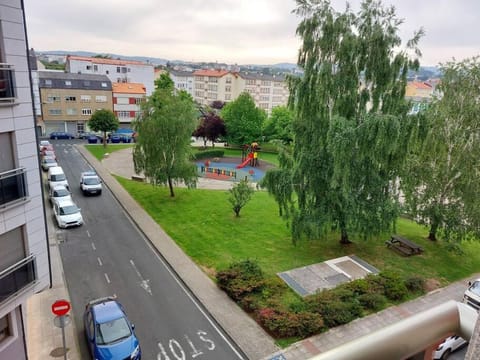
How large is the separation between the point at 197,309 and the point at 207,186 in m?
20.8

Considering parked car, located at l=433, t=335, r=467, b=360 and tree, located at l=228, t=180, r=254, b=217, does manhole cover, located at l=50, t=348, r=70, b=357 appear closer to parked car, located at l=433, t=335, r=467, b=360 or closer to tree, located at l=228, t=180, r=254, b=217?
parked car, located at l=433, t=335, r=467, b=360

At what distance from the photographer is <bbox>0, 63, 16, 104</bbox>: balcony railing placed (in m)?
8.84

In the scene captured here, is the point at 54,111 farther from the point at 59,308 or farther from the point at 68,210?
the point at 59,308

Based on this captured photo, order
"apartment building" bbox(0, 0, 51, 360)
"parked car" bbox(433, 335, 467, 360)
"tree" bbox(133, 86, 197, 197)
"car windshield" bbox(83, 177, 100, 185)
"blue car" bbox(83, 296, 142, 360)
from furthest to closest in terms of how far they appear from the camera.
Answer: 1. "car windshield" bbox(83, 177, 100, 185)
2. "tree" bbox(133, 86, 197, 197)
3. "blue car" bbox(83, 296, 142, 360)
4. "apartment building" bbox(0, 0, 51, 360)
5. "parked car" bbox(433, 335, 467, 360)

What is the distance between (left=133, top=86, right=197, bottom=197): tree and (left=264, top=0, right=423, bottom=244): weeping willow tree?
10.8 m

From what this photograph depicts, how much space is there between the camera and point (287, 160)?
19.0m

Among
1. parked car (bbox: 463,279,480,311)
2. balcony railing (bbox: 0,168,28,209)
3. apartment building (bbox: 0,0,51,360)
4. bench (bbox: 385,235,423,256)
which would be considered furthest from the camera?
bench (bbox: 385,235,423,256)

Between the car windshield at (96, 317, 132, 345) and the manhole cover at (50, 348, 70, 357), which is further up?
the car windshield at (96, 317, 132, 345)

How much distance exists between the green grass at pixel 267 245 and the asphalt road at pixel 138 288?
2.35m

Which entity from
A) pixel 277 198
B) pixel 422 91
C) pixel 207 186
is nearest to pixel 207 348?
pixel 277 198

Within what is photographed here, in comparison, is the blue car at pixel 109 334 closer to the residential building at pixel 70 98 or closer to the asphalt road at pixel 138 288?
the asphalt road at pixel 138 288

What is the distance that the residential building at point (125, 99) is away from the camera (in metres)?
61.6

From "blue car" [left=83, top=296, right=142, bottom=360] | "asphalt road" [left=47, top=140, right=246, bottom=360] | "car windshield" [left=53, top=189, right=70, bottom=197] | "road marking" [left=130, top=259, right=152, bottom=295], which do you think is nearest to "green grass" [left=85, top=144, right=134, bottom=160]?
"car windshield" [left=53, top=189, right=70, bottom=197]

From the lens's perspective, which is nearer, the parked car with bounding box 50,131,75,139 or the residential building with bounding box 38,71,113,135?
the parked car with bounding box 50,131,75,139
